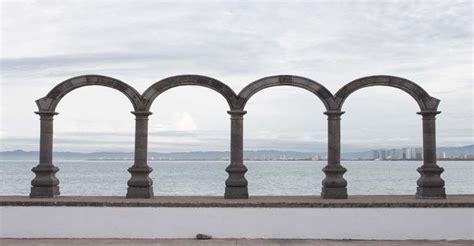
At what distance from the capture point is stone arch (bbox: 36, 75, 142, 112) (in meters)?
13.3

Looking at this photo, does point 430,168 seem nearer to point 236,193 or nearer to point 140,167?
point 236,193

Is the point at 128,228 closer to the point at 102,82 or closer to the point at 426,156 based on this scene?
the point at 102,82

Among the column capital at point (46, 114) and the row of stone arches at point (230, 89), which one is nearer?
the row of stone arches at point (230, 89)

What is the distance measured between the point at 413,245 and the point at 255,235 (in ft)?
10.5

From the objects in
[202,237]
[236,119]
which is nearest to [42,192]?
[202,237]

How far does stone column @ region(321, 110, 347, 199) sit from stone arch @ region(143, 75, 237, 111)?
91.0 inches

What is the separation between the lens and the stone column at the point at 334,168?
13.6 metres

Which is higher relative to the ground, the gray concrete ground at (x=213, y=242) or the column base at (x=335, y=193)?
the column base at (x=335, y=193)

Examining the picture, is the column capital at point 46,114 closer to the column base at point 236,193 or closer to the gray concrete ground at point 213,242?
the gray concrete ground at point 213,242

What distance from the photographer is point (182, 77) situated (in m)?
13.3

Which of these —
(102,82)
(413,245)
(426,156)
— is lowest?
(413,245)

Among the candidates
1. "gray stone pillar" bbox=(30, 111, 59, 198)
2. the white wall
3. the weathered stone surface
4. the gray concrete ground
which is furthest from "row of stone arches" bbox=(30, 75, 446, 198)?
the gray concrete ground

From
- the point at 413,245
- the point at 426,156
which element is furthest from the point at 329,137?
the point at 413,245

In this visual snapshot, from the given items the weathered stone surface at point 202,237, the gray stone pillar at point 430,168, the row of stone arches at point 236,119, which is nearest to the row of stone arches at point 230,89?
the row of stone arches at point 236,119
